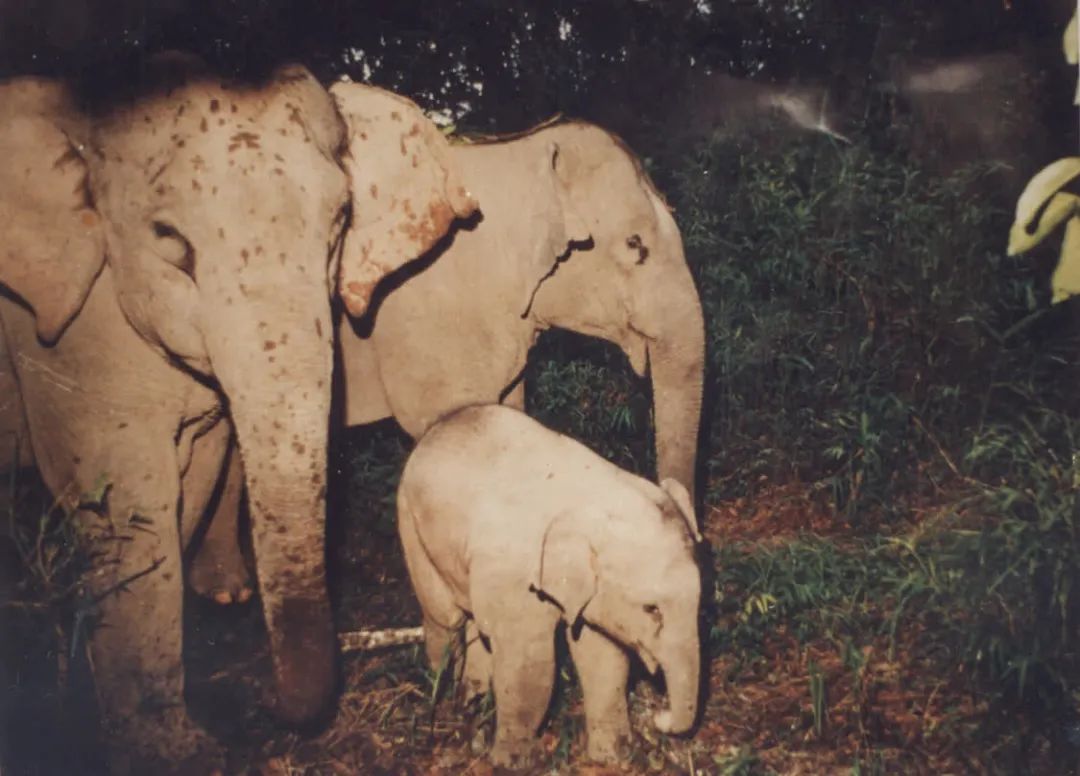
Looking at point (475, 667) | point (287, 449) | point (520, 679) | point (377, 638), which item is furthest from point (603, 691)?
point (287, 449)

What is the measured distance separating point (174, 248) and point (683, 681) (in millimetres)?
904

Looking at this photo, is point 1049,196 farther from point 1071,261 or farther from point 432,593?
point 432,593

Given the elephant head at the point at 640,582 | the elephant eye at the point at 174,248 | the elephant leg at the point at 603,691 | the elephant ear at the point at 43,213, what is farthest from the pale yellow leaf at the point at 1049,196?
the elephant ear at the point at 43,213

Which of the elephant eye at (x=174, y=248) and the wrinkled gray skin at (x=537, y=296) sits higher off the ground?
the elephant eye at (x=174, y=248)

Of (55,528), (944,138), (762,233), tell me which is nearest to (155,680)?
(55,528)

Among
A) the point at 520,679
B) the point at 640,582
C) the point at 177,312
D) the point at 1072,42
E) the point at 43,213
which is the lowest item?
the point at 520,679

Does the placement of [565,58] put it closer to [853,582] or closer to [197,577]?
[853,582]

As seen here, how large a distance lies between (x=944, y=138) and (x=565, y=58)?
0.66 meters

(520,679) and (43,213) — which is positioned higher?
(43,213)

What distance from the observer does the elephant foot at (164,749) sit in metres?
1.62

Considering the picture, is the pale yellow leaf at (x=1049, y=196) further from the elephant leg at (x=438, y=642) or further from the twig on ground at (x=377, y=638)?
the twig on ground at (x=377, y=638)

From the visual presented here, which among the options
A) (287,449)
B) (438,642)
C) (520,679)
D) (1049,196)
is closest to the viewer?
(1049,196)

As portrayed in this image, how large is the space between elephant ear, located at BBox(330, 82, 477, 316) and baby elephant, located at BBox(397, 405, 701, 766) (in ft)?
0.99

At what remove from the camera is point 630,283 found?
1.95 m
